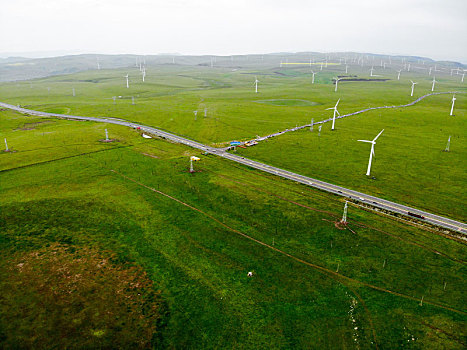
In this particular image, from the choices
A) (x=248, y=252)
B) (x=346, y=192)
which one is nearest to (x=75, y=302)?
(x=248, y=252)

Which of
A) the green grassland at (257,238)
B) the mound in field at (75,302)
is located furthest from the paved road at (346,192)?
the mound in field at (75,302)

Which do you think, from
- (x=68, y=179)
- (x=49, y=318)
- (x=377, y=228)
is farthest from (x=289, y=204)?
(x=68, y=179)

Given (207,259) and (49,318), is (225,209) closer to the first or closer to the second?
(207,259)

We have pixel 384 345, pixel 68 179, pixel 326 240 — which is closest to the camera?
pixel 384 345

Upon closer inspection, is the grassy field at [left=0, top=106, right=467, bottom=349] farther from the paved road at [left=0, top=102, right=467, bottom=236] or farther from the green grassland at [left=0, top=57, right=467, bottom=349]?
the paved road at [left=0, top=102, right=467, bottom=236]

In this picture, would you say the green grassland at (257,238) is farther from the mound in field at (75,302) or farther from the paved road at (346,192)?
the paved road at (346,192)

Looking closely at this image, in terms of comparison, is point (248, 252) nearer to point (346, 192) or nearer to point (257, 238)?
point (257, 238)

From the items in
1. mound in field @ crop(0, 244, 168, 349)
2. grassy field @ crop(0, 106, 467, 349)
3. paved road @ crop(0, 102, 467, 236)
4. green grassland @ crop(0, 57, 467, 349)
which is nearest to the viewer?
mound in field @ crop(0, 244, 168, 349)

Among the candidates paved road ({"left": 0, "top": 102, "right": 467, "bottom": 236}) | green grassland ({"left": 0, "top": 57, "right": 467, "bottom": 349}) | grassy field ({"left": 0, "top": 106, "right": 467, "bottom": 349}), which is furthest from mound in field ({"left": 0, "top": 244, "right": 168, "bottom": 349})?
paved road ({"left": 0, "top": 102, "right": 467, "bottom": 236})
